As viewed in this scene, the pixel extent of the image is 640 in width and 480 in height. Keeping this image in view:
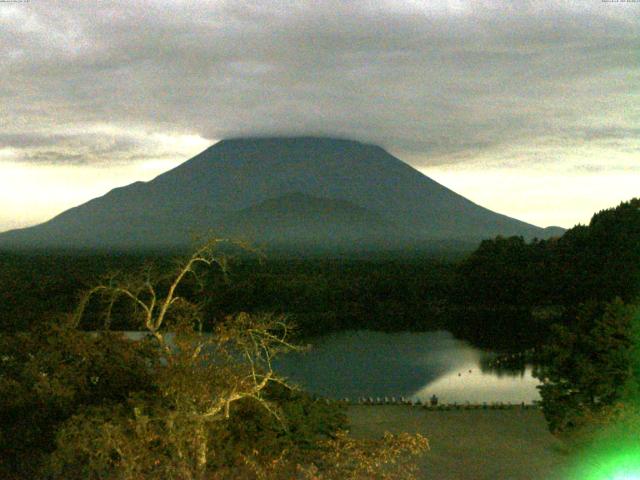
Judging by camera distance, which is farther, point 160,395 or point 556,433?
point 556,433

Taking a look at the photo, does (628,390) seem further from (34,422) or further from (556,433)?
(34,422)

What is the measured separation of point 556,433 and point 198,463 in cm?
735

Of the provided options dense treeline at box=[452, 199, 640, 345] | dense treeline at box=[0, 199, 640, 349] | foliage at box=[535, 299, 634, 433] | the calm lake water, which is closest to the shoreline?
foliage at box=[535, 299, 634, 433]

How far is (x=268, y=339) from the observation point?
8516mm

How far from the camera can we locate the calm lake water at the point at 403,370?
22.7 meters

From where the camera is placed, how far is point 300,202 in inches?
7032

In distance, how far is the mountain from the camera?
169250 millimetres

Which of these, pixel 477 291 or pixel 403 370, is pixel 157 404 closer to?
pixel 403 370

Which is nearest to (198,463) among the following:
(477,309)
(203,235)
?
(203,235)

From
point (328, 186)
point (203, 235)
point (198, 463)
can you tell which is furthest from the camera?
point (328, 186)

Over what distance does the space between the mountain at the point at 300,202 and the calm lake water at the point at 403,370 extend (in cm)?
12956

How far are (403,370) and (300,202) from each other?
152805 mm

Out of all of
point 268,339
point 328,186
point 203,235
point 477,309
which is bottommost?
point 477,309

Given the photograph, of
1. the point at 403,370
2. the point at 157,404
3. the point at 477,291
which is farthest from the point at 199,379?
the point at 477,291
